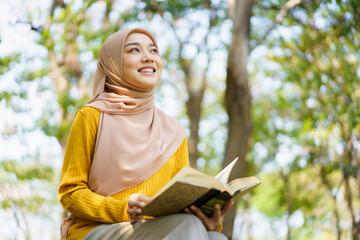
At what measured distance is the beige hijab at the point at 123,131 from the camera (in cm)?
228

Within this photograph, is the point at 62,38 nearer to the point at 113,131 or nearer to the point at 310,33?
the point at 310,33

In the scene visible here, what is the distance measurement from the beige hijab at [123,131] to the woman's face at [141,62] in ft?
0.10

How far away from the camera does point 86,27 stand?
8.48 metres

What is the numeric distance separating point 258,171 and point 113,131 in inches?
504

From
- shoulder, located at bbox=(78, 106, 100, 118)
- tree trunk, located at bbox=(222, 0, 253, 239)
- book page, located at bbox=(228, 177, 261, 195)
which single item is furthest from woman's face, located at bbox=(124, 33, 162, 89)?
tree trunk, located at bbox=(222, 0, 253, 239)

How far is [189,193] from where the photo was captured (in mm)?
1852

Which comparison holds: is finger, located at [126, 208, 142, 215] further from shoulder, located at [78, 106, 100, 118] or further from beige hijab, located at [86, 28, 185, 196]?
shoulder, located at [78, 106, 100, 118]

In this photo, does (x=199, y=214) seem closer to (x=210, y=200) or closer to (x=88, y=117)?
(x=210, y=200)

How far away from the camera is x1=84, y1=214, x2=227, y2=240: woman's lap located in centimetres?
192

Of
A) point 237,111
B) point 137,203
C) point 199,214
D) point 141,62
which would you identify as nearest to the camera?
point 137,203

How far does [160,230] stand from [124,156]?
1.54 ft

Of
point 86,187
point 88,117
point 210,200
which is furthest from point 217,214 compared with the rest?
point 88,117

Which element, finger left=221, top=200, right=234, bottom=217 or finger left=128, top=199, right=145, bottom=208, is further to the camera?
finger left=221, top=200, right=234, bottom=217

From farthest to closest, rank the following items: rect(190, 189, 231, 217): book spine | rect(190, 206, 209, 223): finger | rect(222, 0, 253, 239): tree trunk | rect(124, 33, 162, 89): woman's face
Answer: rect(222, 0, 253, 239): tree trunk < rect(124, 33, 162, 89): woman's face < rect(190, 206, 209, 223): finger < rect(190, 189, 231, 217): book spine
